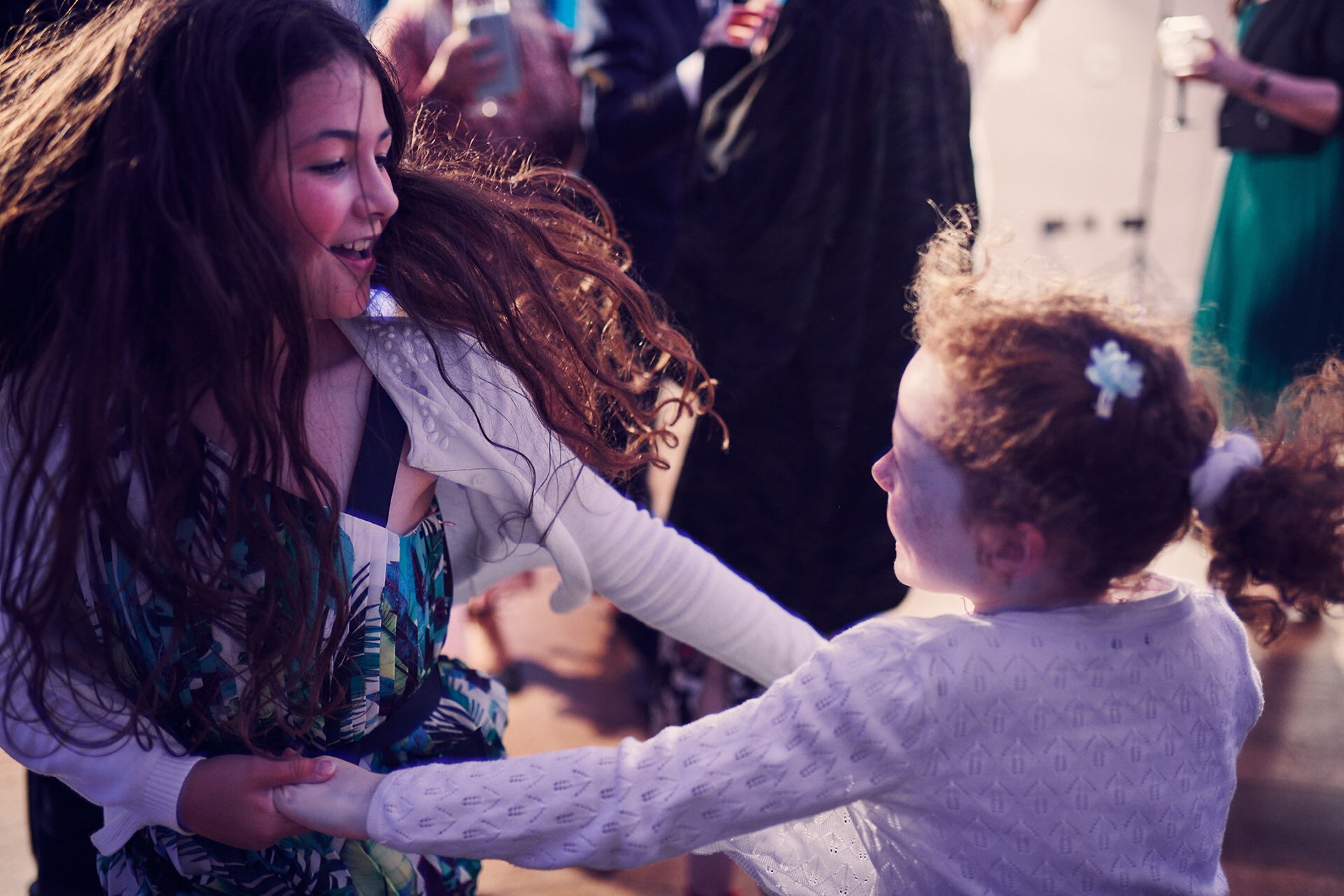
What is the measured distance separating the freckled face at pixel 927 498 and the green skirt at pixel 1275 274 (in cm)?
148

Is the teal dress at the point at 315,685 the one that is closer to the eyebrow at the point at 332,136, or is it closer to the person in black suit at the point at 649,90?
the eyebrow at the point at 332,136

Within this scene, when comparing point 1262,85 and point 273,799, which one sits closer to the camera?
point 273,799

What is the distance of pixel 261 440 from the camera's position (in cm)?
71

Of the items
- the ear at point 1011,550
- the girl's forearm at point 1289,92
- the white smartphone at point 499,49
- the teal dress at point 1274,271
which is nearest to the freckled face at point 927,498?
the ear at point 1011,550

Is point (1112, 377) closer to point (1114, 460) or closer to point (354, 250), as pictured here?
point (1114, 460)

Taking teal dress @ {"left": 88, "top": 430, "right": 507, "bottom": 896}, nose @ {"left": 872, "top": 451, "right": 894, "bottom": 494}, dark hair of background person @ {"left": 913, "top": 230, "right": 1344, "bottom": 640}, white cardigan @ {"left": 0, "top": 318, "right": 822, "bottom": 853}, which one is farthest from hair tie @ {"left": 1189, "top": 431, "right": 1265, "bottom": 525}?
teal dress @ {"left": 88, "top": 430, "right": 507, "bottom": 896}

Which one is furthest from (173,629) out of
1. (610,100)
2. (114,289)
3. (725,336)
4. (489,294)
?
(610,100)

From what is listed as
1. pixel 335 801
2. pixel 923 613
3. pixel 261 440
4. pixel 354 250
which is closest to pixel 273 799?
→ pixel 335 801

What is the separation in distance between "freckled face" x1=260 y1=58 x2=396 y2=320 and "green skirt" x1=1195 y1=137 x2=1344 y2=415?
1789 mm

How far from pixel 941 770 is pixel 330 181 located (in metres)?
0.64

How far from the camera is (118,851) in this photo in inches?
33.2

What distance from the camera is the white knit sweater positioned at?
2.15ft

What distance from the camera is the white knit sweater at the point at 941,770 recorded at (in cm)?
65

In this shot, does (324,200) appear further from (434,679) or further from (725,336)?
(725,336)
